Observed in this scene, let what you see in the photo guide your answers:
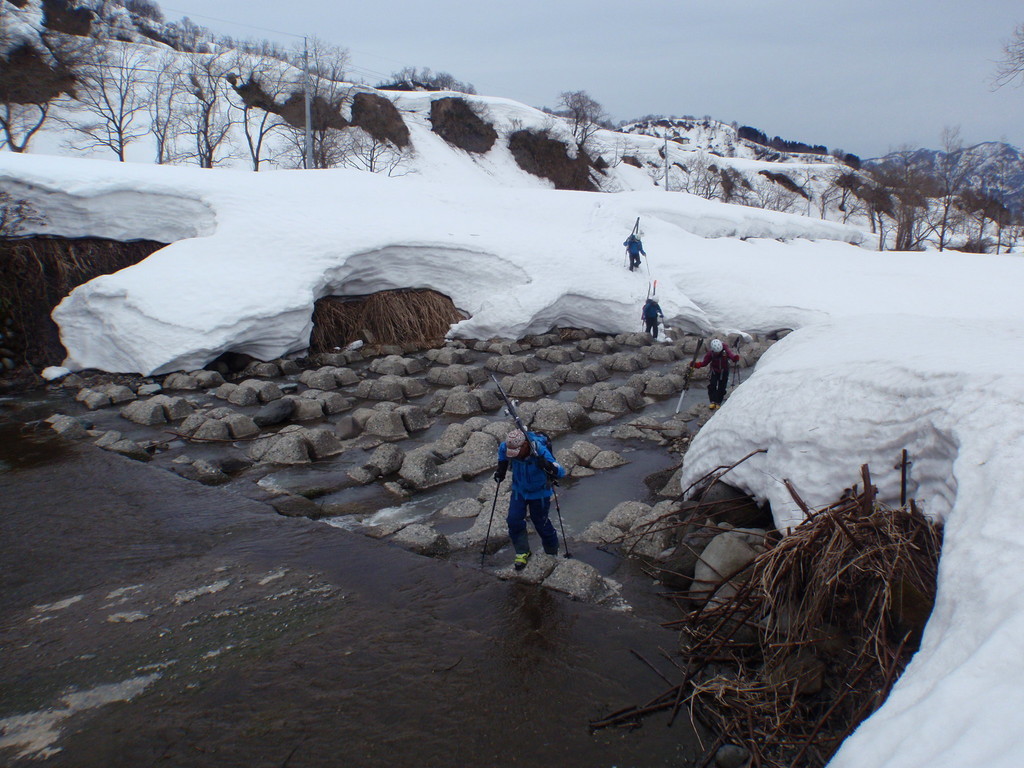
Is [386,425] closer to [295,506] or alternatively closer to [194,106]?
[295,506]

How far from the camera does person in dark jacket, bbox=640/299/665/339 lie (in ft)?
49.4

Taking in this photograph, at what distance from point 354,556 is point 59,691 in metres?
2.18

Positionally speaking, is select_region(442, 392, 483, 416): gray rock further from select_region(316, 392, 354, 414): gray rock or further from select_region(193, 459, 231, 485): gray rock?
select_region(193, 459, 231, 485): gray rock

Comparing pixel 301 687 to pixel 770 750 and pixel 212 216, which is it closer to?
pixel 770 750

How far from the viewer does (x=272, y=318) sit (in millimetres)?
12078

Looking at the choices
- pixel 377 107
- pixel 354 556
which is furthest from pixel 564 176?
pixel 354 556

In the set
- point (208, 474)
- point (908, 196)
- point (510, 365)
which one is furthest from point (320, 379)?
point (908, 196)

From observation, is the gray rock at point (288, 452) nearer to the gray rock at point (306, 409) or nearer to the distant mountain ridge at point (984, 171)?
the gray rock at point (306, 409)

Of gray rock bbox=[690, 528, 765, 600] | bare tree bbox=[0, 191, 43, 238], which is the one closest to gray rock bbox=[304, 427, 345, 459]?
gray rock bbox=[690, 528, 765, 600]

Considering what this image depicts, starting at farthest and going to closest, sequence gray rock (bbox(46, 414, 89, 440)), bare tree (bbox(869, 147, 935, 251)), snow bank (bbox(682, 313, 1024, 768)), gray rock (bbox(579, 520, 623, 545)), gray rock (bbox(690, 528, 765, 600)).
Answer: bare tree (bbox(869, 147, 935, 251)), gray rock (bbox(46, 414, 89, 440)), gray rock (bbox(579, 520, 623, 545)), gray rock (bbox(690, 528, 765, 600)), snow bank (bbox(682, 313, 1024, 768))

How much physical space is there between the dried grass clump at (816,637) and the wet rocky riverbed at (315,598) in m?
0.34

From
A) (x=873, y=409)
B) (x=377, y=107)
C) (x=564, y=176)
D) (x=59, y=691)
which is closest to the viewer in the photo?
(x=59, y=691)

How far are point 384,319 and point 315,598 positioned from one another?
10207mm

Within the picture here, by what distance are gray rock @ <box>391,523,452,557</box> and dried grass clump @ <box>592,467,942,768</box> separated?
2.36 m
